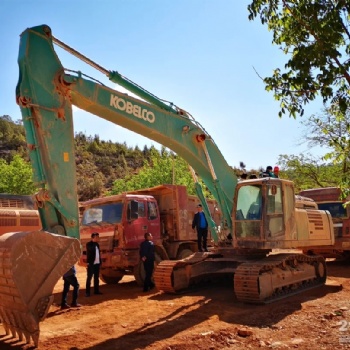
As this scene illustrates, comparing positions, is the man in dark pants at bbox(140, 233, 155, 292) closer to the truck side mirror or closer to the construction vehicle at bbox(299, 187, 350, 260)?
the truck side mirror

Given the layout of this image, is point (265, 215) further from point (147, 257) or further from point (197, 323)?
point (147, 257)

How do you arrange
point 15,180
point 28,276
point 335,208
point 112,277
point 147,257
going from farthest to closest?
point 15,180 → point 335,208 → point 112,277 → point 147,257 → point 28,276

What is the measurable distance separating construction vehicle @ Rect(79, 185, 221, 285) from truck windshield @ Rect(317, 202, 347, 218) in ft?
15.6

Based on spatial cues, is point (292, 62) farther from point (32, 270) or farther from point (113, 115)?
point (32, 270)

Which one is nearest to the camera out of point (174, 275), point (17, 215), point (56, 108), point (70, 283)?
point (56, 108)

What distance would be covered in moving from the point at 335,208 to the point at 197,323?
1004 cm

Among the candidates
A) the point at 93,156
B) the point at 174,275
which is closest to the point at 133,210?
the point at 174,275

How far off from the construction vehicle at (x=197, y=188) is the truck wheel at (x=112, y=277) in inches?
131

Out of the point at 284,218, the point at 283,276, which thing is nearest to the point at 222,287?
the point at 283,276

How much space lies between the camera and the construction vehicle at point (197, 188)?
5.73 meters

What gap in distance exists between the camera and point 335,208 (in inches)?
626

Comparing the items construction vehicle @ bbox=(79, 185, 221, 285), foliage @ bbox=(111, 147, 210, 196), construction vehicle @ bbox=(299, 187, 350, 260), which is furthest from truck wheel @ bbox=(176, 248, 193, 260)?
foliage @ bbox=(111, 147, 210, 196)

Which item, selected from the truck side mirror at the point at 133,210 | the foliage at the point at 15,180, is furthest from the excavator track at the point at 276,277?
the foliage at the point at 15,180

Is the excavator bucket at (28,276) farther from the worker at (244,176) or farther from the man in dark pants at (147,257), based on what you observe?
the worker at (244,176)
